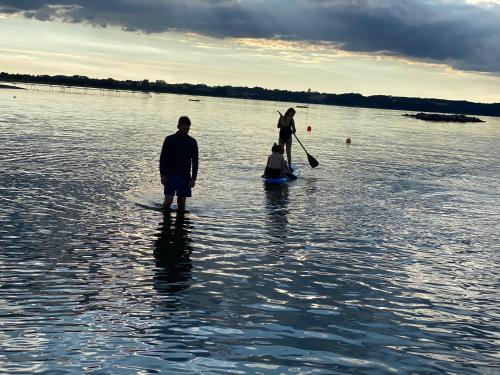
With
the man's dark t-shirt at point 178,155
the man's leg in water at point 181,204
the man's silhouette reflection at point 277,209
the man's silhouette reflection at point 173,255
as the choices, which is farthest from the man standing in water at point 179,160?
the man's silhouette reflection at point 277,209

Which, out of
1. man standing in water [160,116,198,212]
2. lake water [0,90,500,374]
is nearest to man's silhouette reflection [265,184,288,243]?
lake water [0,90,500,374]

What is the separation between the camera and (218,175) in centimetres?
2473

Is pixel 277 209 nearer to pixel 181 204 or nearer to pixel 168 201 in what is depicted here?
pixel 181 204

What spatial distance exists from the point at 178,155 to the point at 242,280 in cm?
551

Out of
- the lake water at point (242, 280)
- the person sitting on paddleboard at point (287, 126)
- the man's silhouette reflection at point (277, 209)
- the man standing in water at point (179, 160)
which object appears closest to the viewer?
the lake water at point (242, 280)

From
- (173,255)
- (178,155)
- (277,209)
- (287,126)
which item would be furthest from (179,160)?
(287,126)

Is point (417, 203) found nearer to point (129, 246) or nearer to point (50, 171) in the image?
point (129, 246)

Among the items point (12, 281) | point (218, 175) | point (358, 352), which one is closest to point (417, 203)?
point (218, 175)

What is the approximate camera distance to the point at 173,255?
11617 millimetres

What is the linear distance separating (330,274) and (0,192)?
38.6 feet

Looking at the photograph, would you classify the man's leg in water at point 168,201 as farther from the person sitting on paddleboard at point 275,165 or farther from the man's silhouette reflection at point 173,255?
the person sitting on paddleboard at point 275,165

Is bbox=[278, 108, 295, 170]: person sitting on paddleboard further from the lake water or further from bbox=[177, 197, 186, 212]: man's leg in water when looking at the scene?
bbox=[177, 197, 186, 212]: man's leg in water

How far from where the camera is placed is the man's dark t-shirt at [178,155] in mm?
14625

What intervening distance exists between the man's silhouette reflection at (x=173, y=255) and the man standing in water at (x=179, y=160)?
96 centimetres
